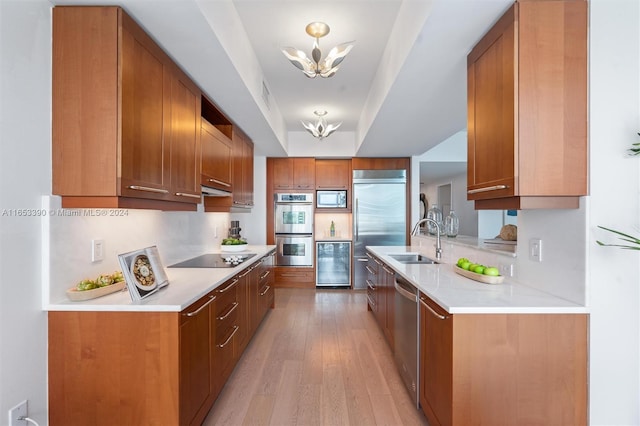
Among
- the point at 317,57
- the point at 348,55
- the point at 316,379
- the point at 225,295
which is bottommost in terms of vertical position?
the point at 316,379

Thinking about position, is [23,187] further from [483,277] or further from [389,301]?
[389,301]

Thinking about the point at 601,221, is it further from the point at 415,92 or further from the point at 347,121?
the point at 347,121

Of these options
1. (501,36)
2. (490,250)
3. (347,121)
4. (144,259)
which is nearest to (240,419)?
(144,259)

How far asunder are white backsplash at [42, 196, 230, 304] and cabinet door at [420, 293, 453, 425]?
191cm

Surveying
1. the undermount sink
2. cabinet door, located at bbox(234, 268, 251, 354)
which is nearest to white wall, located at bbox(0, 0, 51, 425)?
cabinet door, located at bbox(234, 268, 251, 354)

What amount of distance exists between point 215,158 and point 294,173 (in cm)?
267

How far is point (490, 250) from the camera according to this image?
7.52 ft

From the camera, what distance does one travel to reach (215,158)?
2.92m

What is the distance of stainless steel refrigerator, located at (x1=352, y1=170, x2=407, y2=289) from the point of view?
17.6 ft

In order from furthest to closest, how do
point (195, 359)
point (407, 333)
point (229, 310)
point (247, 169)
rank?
1. point (247, 169)
2. point (229, 310)
3. point (407, 333)
4. point (195, 359)

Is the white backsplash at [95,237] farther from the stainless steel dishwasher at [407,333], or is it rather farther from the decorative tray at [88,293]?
the stainless steel dishwasher at [407,333]

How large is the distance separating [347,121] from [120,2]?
367cm

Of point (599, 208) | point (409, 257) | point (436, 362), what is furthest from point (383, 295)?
point (599, 208)

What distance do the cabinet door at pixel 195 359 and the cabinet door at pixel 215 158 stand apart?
119 centimetres
